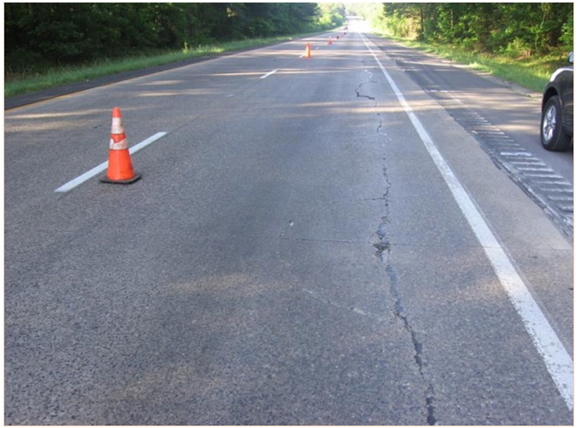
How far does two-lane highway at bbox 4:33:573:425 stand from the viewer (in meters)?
2.71

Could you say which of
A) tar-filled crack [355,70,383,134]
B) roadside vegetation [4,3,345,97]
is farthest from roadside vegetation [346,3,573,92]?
roadside vegetation [4,3,345,97]

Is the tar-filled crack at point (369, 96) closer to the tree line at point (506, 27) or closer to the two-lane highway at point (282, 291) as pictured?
the two-lane highway at point (282, 291)

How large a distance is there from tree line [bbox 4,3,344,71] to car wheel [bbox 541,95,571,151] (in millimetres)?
22591

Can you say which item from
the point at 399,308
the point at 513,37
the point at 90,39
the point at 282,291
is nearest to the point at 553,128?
the point at 399,308

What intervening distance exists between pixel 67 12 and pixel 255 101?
19.1 meters

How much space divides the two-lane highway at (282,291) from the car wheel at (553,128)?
1.03 meters

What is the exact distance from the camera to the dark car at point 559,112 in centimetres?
727

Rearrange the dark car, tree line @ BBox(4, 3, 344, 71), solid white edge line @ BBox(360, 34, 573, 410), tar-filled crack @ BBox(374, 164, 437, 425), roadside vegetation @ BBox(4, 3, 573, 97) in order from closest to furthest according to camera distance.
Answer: tar-filled crack @ BBox(374, 164, 437, 425)
solid white edge line @ BBox(360, 34, 573, 410)
the dark car
roadside vegetation @ BBox(4, 3, 573, 97)
tree line @ BBox(4, 3, 344, 71)

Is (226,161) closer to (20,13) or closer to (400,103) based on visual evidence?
(400,103)

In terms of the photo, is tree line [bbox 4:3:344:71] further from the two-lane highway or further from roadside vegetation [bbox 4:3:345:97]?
the two-lane highway

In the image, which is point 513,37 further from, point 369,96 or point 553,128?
point 553,128

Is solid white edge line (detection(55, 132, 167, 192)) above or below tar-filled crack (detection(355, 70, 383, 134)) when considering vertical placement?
above

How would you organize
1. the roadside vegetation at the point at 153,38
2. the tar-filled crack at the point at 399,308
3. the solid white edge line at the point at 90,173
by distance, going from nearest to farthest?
1. the tar-filled crack at the point at 399,308
2. the solid white edge line at the point at 90,173
3. the roadside vegetation at the point at 153,38

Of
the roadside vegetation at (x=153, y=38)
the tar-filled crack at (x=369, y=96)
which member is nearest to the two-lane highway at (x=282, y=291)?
the tar-filled crack at (x=369, y=96)
